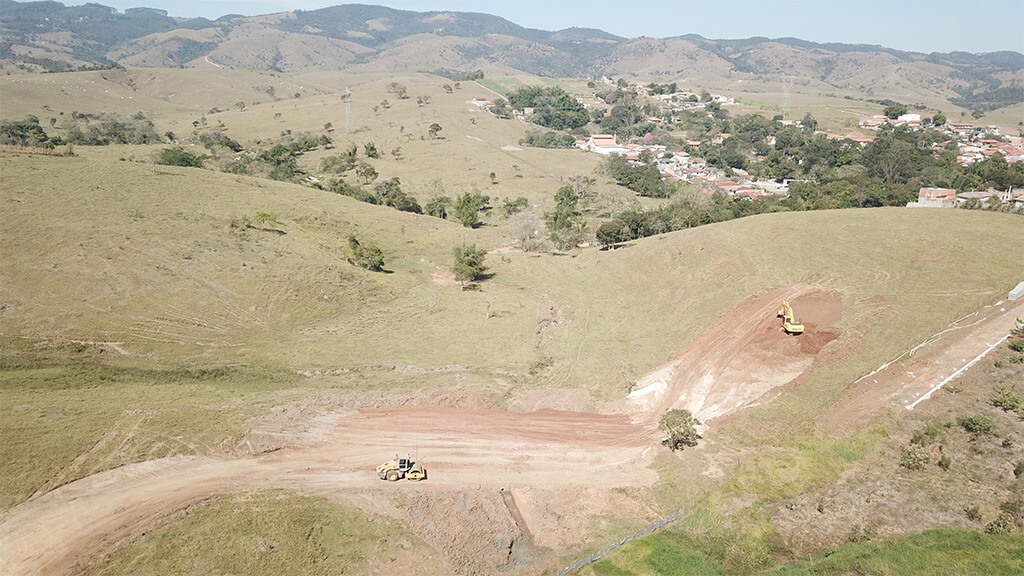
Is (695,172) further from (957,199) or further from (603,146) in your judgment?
(957,199)

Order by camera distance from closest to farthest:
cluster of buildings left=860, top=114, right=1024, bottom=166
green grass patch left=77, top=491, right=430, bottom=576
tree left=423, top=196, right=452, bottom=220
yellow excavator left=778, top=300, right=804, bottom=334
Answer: green grass patch left=77, top=491, right=430, bottom=576
yellow excavator left=778, top=300, right=804, bottom=334
tree left=423, top=196, right=452, bottom=220
cluster of buildings left=860, top=114, right=1024, bottom=166

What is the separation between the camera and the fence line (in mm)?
21938

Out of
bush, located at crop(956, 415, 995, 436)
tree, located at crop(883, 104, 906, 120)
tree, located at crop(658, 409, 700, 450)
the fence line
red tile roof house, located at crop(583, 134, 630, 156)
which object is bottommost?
the fence line

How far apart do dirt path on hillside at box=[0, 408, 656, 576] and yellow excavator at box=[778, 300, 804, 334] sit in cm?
1512

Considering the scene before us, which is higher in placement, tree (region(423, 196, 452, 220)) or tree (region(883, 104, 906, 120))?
tree (region(883, 104, 906, 120))

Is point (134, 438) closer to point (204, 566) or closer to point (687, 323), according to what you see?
point (204, 566)

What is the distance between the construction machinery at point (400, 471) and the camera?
88.5 feet

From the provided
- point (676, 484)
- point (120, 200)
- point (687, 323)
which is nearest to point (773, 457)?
point (676, 484)

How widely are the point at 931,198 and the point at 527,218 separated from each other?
55940 millimetres

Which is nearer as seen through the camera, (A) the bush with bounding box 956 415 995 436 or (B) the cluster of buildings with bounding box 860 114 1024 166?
(A) the bush with bounding box 956 415 995 436

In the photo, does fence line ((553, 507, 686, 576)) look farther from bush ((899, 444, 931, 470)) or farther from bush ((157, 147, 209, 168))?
bush ((157, 147, 209, 168))

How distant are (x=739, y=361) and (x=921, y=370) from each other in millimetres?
10055

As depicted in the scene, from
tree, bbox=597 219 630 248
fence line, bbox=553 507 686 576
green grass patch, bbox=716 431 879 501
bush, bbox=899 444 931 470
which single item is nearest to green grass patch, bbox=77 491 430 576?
fence line, bbox=553 507 686 576

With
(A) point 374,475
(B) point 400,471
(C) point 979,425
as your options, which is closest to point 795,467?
(C) point 979,425
